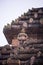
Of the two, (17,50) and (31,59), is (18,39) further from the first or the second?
(31,59)

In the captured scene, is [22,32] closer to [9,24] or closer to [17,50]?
[9,24]

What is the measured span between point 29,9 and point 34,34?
1.38 m

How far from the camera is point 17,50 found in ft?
22.4

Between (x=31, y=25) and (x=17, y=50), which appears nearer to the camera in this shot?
(x=17, y=50)

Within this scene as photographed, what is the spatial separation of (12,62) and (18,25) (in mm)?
3765

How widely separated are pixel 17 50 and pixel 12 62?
2.06 feet

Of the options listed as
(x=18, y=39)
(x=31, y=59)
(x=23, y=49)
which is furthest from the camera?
(x=18, y=39)

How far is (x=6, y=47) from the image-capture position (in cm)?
684

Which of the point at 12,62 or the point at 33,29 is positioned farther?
the point at 33,29

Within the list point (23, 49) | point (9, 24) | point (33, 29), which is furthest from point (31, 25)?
point (23, 49)

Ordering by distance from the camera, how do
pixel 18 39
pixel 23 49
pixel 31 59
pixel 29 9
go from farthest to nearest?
pixel 29 9 → pixel 18 39 → pixel 23 49 → pixel 31 59

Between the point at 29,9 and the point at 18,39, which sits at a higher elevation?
the point at 29,9

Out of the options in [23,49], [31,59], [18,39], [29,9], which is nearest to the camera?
[31,59]

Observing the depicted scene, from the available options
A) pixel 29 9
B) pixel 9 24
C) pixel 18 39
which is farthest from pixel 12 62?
pixel 29 9
